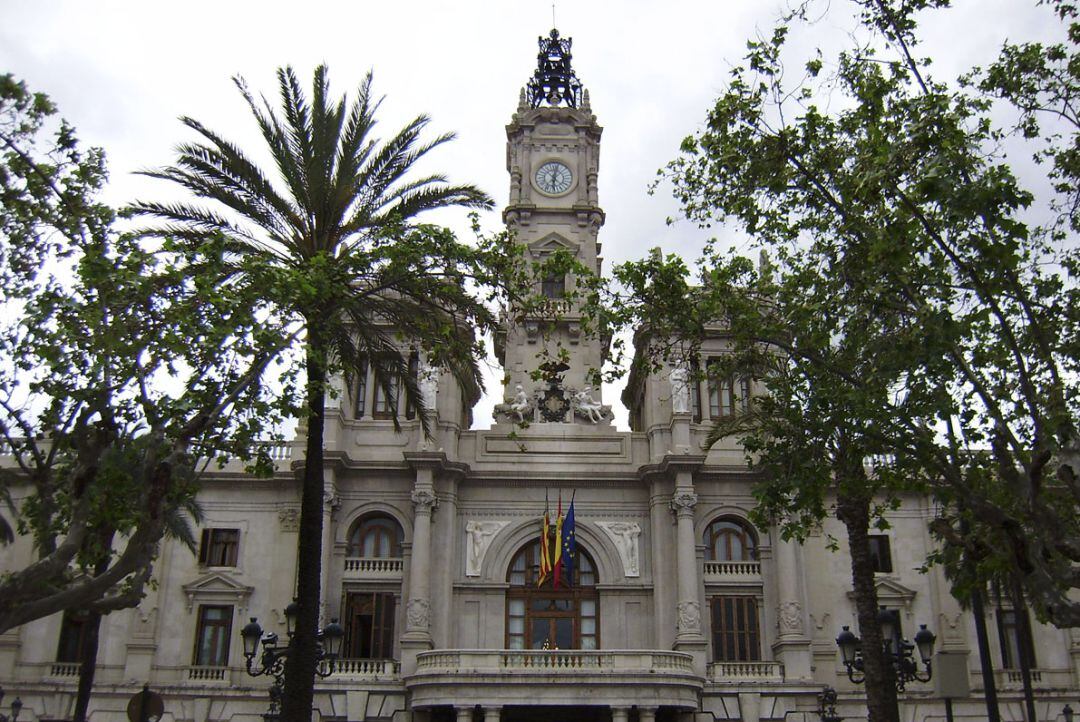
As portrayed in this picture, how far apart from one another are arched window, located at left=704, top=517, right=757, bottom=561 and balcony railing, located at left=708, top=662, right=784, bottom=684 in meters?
3.91

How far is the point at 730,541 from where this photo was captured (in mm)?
37219

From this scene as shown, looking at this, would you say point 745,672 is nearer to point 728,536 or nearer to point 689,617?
point 689,617

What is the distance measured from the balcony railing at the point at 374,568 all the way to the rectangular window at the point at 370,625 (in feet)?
1.81

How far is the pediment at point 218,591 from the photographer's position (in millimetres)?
35719

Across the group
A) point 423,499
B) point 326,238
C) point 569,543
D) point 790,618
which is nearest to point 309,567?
point 326,238

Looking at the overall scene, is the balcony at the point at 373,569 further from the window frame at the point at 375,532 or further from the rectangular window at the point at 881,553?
the rectangular window at the point at 881,553

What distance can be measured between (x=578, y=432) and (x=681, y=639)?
26.8 ft

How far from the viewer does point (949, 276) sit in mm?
15281

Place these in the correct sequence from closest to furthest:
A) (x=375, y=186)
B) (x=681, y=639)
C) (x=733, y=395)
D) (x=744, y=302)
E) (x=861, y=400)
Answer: (x=861, y=400) < (x=744, y=302) < (x=375, y=186) < (x=681, y=639) < (x=733, y=395)

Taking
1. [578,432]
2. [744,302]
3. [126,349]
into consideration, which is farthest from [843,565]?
[126,349]

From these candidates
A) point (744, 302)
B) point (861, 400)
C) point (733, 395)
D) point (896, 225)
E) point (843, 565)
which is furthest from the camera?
point (733, 395)

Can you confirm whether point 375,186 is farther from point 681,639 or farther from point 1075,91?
point 681,639

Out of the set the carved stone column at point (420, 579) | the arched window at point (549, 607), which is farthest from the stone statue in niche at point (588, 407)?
the carved stone column at point (420, 579)

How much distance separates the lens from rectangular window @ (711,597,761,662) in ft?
116
